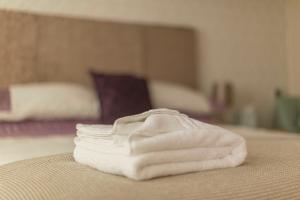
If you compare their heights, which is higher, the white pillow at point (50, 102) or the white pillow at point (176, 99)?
the white pillow at point (50, 102)

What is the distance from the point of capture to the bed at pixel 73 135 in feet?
3.16

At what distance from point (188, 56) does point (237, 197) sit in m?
2.37

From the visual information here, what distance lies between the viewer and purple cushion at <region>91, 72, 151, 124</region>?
236 centimetres

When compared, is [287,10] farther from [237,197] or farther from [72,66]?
[237,197]

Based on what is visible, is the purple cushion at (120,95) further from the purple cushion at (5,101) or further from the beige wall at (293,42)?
the beige wall at (293,42)

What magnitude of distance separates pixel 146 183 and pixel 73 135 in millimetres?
1279

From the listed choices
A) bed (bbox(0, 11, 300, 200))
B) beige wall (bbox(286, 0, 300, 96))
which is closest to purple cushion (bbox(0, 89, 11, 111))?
bed (bbox(0, 11, 300, 200))

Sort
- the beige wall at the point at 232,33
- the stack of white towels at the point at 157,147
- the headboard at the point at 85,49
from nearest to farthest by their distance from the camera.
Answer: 1. the stack of white towels at the point at 157,147
2. the headboard at the point at 85,49
3. the beige wall at the point at 232,33

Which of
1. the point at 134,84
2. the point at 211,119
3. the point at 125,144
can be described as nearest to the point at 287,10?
the point at 211,119

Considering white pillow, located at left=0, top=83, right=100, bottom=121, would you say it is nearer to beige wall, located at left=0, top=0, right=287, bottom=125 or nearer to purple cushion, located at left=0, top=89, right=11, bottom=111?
purple cushion, located at left=0, top=89, right=11, bottom=111

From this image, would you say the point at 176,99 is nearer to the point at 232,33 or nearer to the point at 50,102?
the point at 50,102

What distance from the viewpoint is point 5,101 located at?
2.26 m

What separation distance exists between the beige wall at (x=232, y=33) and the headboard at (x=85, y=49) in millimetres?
121

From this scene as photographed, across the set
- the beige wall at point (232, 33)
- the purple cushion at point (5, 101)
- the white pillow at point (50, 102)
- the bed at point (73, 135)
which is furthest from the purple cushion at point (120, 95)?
the beige wall at point (232, 33)
